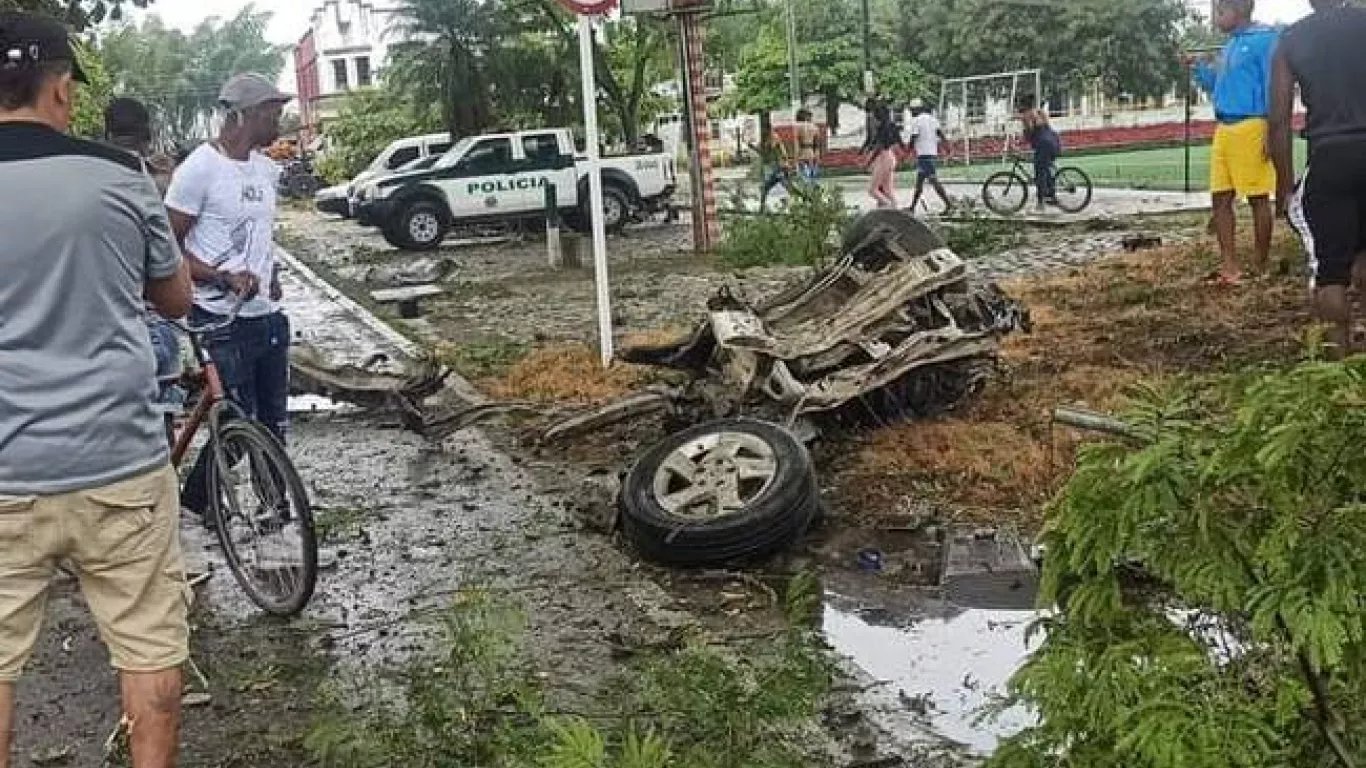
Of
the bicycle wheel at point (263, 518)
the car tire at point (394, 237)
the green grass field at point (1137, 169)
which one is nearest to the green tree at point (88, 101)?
the bicycle wheel at point (263, 518)

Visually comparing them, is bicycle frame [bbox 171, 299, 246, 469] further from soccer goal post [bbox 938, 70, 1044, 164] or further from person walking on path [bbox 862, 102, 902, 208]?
soccer goal post [bbox 938, 70, 1044, 164]

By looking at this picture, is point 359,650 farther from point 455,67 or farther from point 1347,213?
point 455,67

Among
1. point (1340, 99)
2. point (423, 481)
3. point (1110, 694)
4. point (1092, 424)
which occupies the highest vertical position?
point (1340, 99)

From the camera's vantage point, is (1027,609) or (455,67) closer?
(1027,609)

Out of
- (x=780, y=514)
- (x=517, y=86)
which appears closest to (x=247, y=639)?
(x=780, y=514)

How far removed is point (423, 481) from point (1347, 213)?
4620mm

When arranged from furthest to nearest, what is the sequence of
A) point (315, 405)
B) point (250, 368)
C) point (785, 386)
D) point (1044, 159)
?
point (1044, 159) < point (315, 405) < point (785, 386) < point (250, 368)

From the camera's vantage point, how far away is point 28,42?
3.48 metres

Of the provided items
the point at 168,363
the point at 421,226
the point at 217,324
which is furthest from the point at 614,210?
the point at 217,324

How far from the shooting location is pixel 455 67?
31.9 metres

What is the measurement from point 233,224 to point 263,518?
1243 mm

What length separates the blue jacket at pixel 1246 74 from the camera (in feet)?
33.7

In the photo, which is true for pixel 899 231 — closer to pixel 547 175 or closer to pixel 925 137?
pixel 925 137

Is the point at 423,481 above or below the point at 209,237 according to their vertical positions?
below
